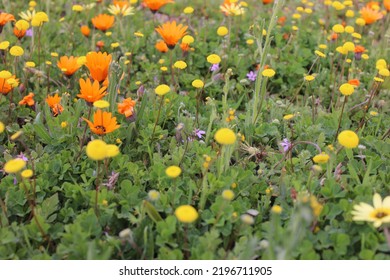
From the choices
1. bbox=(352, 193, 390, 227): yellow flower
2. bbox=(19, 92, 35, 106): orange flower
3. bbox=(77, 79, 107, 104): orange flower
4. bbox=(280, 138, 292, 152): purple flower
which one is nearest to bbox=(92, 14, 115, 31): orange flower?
bbox=(19, 92, 35, 106): orange flower

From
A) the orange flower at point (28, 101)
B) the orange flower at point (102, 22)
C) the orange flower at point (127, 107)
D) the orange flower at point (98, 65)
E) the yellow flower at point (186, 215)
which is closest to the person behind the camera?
the yellow flower at point (186, 215)

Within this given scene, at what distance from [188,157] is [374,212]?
86 cm

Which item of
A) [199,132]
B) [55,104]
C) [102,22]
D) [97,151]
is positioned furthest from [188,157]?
[102,22]

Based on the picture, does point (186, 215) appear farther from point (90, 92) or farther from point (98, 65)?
point (98, 65)

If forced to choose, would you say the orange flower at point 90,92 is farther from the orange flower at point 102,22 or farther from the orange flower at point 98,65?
the orange flower at point 102,22

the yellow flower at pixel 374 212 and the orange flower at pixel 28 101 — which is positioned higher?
the yellow flower at pixel 374 212

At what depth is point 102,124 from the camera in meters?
2.23

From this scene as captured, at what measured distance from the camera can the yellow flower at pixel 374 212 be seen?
6.08 feet

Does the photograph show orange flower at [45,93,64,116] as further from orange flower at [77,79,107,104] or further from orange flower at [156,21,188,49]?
orange flower at [156,21,188,49]

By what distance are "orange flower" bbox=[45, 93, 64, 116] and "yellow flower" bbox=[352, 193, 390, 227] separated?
1507 millimetres

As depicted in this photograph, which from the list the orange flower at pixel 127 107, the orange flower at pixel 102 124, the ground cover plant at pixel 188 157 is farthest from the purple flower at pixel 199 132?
the orange flower at pixel 102 124

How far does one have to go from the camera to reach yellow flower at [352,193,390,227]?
1854 millimetres

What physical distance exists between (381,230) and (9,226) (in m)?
1.43
